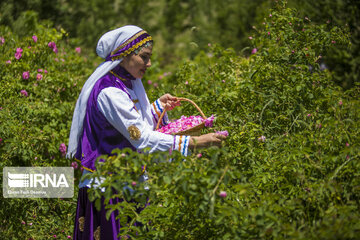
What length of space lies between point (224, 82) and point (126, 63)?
1477 millimetres

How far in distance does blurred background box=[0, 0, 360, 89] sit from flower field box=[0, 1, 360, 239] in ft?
1.35

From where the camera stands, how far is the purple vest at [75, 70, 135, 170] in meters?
2.52

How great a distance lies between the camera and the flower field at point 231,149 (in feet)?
6.58

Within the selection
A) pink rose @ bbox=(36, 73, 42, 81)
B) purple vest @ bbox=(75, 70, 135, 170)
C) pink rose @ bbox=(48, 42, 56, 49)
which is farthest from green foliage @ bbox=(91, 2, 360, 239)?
pink rose @ bbox=(48, 42, 56, 49)

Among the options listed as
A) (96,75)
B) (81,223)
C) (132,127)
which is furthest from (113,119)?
(81,223)

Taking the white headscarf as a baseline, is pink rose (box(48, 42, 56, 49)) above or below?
below

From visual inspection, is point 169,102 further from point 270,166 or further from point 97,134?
point 270,166

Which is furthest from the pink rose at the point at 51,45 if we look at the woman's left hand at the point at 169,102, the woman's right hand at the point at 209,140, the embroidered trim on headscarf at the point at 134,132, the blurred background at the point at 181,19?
the woman's right hand at the point at 209,140

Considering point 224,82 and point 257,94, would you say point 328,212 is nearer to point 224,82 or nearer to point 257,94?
point 257,94

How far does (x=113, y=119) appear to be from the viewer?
96.7 inches

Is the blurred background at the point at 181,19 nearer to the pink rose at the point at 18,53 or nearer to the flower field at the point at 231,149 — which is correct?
the flower field at the point at 231,149

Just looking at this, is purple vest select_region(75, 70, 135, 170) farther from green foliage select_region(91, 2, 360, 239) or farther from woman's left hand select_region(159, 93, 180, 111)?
woman's left hand select_region(159, 93, 180, 111)

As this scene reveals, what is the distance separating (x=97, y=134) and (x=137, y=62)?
1.51ft

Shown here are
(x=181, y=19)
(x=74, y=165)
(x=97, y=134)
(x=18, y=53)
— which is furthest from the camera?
(x=181, y=19)
